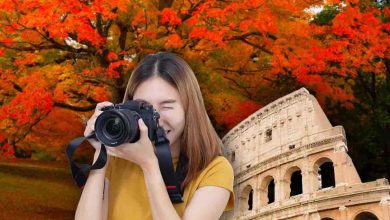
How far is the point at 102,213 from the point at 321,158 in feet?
21.5

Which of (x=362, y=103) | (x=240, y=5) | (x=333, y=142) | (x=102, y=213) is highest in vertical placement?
(x=240, y=5)

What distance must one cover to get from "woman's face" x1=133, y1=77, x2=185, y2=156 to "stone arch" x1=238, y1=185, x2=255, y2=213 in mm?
6859

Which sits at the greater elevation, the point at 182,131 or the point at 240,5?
the point at 240,5

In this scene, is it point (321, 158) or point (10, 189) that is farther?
point (10, 189)

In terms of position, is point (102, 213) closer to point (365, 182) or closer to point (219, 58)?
point (365, 182)

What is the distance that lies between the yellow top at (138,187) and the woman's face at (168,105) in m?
0.12

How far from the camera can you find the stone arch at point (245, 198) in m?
8.66

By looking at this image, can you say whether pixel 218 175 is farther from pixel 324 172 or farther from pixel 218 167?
pixel 324 172

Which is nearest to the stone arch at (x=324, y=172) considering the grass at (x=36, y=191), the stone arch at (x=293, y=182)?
the stone arch at (x=293, y=182)

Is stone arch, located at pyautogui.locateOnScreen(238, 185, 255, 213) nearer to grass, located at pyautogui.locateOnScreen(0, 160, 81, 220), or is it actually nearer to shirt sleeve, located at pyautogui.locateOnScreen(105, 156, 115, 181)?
grass, located at pyautogui.locateOnScreen(0, 160, 81, 220)

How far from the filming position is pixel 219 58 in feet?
34.2

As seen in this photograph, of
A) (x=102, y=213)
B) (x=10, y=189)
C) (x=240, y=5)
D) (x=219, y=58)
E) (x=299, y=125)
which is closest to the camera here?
(x=102, y=213)

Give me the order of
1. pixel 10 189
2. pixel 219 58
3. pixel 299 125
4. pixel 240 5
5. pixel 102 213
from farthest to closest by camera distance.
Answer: pixel 10 189, pixel 219 58, pixel 240 5, pixel 299 125, pixel 102 213

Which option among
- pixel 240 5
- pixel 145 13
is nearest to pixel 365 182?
pixel 240 5
